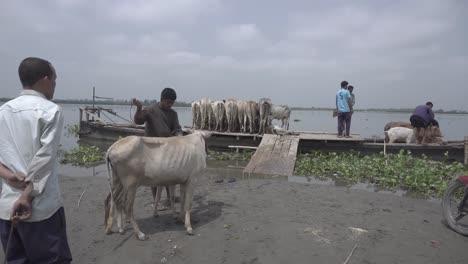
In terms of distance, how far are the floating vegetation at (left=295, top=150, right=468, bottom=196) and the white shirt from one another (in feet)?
28.4

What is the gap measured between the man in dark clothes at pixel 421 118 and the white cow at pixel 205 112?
8.16 m

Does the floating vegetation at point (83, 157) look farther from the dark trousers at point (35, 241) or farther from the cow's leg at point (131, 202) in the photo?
the dark trousers at point (35, 241)

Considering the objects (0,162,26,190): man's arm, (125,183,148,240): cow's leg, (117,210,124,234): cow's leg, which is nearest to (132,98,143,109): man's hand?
(125,183,148,240): cow's leg

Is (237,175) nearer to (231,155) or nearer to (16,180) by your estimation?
(231,155)

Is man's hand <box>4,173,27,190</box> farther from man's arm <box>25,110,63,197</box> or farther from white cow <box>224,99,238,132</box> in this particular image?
white cow <box>224,99,238,132</box>

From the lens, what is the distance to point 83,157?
41.0 ft

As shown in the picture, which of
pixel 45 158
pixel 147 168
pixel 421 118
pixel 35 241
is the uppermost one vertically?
pixel 421 118

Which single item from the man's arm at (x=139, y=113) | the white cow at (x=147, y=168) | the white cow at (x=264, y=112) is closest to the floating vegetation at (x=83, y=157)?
the white cow at (x=264, y=112)

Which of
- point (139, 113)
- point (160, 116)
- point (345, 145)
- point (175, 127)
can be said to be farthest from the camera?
point (345, 145)

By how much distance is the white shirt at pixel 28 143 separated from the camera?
2.55 meters

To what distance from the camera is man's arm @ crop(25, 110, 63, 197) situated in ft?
8.30

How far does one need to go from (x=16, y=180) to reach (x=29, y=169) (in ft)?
0.42

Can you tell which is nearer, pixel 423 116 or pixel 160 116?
pixel 160 116

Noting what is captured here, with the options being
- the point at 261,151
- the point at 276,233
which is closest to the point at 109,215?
the point at 276,233
